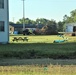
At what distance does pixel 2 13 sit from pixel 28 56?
1693 centimetres

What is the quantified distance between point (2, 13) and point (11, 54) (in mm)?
15698

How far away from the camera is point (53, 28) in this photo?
95.3 meters

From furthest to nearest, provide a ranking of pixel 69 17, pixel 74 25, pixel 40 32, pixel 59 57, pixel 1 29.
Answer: pixel 69 17 → pixel 74 25 → pixel 40 32 → pixel 1 29 → pixel 59 57

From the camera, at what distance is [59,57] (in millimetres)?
22641

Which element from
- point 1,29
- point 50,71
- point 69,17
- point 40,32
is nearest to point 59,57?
point 50,71

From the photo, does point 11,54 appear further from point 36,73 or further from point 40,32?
point 40,32

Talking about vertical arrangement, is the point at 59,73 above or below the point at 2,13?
below

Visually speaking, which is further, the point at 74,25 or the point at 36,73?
the point at 74,25

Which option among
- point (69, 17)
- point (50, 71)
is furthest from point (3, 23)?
point (69, 17)

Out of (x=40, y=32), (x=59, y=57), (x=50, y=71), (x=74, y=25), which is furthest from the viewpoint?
(x=74, y=25)

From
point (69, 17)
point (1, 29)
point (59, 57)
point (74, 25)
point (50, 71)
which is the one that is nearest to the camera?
point (50, 71)

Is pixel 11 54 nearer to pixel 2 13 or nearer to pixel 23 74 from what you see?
pixel 23 74

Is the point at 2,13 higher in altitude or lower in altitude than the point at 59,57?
higher

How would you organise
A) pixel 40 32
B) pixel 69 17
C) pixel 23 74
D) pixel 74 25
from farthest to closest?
pixel 69 17 < pixel 74 25 < pixel 40 32 < pixel 23 74
